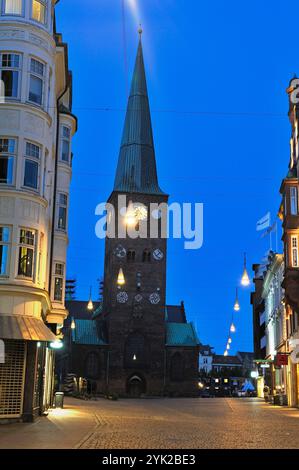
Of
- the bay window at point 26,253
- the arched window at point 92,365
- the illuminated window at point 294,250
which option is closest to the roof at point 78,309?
the arched window at point 92,365

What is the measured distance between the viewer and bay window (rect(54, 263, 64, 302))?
35356 mm

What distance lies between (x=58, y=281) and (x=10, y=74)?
1299 cm

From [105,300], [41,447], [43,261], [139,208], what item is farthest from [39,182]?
[105,300]

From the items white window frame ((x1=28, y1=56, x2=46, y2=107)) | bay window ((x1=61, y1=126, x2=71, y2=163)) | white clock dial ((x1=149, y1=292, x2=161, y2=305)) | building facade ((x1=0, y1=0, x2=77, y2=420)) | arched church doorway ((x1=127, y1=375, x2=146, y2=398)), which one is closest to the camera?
building facade ((x1=0, y1=0, x2=77, y2=420))

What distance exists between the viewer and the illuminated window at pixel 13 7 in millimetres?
26266

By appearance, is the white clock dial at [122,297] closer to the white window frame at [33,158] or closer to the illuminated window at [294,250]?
the illuminated window at [294,250]

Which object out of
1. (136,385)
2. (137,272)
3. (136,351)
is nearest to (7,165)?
(136,385)

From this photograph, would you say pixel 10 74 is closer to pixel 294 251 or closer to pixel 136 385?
pixel 294 251

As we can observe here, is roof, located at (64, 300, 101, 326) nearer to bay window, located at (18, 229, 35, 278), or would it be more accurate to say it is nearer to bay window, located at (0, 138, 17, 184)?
bay window, located at (18, 229, 35, 278)

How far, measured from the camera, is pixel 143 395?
95.1 metres

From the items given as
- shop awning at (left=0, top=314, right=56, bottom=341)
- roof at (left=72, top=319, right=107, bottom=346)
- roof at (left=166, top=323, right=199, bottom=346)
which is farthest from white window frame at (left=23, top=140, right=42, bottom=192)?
roof at (left=166, top=323, right=199, bottom=346)

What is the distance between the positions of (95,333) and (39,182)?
252 feet

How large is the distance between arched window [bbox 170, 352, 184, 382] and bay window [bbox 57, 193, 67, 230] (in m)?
65.8

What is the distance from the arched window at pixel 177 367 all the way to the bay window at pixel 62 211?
216 feet
